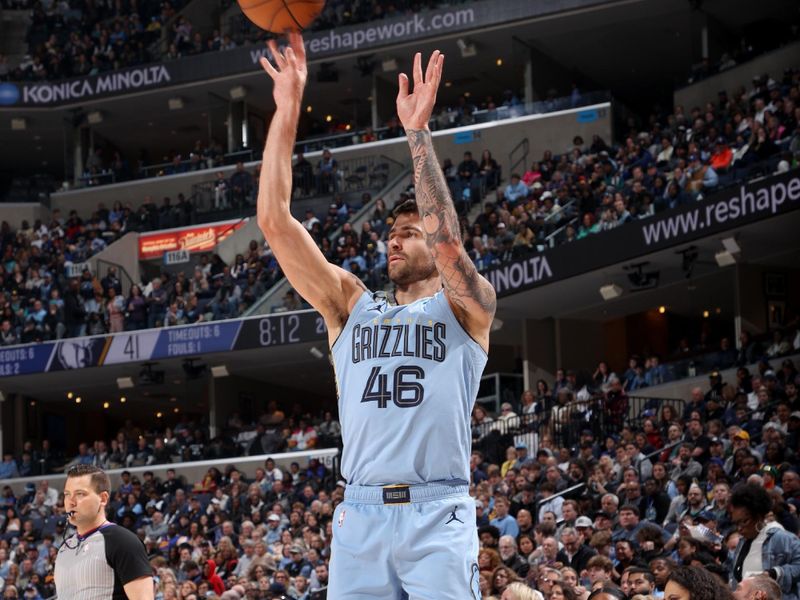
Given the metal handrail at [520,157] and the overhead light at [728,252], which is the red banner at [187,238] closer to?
the metal handrail at [520,157]

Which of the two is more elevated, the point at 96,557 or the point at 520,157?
the point at 520,157

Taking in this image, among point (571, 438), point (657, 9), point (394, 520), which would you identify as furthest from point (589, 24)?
point (394, 520)

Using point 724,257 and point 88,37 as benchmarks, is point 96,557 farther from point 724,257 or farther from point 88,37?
point 88,37

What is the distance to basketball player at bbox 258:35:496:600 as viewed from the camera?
437 centimetres

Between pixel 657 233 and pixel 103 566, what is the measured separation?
47.6 feet

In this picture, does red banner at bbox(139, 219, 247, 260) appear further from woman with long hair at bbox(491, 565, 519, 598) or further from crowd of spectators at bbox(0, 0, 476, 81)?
woman with long hair at bbox(491, 565, 519, 598)

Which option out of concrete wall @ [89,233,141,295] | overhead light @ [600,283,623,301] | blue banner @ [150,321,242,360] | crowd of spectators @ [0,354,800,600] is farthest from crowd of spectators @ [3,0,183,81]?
overhead light @ [600,283,623,301]

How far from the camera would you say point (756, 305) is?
2244 centimetres

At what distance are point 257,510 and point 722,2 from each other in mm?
15627

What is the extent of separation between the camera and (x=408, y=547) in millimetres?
4344

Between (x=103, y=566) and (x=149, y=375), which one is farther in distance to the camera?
(x=149, y=375)

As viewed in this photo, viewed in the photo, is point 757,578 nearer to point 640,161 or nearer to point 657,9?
point 640,161

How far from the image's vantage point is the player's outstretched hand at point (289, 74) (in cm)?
472

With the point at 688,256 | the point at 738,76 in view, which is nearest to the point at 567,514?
the point at 688,256
